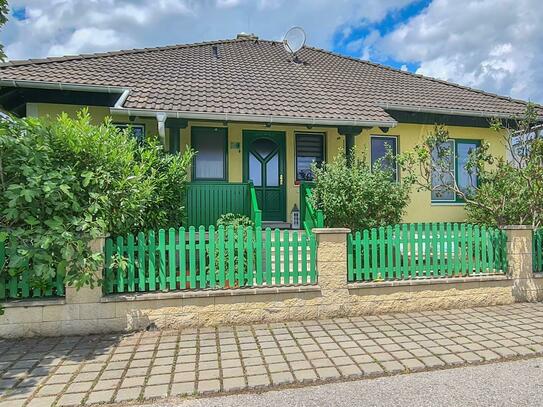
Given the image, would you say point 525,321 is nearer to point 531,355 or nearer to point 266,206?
point 531,355

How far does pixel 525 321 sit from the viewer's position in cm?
516

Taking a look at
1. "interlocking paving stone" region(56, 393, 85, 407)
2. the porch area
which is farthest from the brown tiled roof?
"interlocking paving stone" region(56, 393, 85, 407)

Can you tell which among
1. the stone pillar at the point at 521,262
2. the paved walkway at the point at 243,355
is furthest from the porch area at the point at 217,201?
the stone pillar at the point at 521,262

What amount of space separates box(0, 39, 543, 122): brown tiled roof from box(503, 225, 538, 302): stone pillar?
372 cm

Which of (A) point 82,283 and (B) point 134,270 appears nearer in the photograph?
(A) point 82,283

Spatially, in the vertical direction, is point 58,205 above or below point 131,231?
above

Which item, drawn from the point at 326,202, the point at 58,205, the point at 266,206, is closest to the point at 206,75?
the point at 266,206

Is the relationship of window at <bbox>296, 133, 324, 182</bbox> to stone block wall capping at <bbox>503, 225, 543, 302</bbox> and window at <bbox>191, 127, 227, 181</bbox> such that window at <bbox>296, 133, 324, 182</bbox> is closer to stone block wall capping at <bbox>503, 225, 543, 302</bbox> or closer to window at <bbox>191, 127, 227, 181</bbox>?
window at <bbox>191, 127, 227, 181</bbox>

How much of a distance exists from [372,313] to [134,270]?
3418 mm

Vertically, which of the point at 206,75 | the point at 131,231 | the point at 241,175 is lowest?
the point at 131,231

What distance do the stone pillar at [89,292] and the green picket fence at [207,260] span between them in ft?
0.36

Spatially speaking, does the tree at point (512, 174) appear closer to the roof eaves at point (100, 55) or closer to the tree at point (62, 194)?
the tree at point (62, 194)

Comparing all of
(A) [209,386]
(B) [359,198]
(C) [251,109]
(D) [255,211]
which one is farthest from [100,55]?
(A) [209,386]

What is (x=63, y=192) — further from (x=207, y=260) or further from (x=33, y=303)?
(x=207, y=260)
